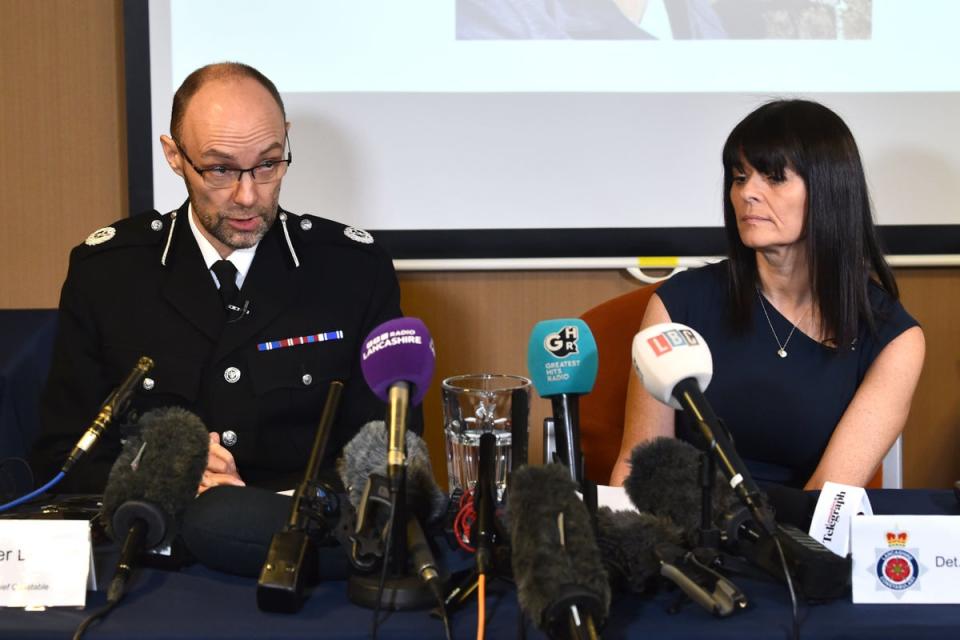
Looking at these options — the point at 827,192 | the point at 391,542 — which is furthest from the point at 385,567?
the point at 827,192

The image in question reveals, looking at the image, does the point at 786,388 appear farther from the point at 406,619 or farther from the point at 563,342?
the point at 406,619

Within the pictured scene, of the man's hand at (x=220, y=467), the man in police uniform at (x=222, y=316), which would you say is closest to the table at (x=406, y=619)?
the man's hand at (x=220, y=467)

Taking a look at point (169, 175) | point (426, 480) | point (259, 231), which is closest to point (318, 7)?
point (169, 175)

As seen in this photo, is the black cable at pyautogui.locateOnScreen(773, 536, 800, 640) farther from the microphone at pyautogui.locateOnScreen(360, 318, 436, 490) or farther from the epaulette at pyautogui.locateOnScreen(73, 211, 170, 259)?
the epaulette at pyautogui.locateOnScreen(73, 211, 170, 259)

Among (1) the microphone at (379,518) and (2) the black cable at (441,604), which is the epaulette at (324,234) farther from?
(2) the black cable at (441,604)

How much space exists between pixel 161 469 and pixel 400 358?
348 millimetres

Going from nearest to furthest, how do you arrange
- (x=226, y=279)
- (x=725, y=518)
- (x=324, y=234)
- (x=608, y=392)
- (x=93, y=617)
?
1. (x=93, y=617)
2. (x=725, y=518)
3. (x=226, y=279)
4. (x=324, y=234)
5. (x=608, y=392)

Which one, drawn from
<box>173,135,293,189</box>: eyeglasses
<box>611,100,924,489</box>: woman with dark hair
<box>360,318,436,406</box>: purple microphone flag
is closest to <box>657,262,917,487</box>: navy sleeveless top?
<box>611,100,924,489</box>: woman with dark hair

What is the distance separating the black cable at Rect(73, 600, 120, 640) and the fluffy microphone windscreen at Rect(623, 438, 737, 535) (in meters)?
0.61

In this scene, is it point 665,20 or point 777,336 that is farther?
point 665,20

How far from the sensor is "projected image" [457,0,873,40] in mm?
2777

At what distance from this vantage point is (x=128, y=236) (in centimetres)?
203

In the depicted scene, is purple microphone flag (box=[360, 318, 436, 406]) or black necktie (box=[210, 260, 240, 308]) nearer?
purple microphone flag (box=[360, 318, 436, 406])

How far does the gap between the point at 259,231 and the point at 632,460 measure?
3.02ft
